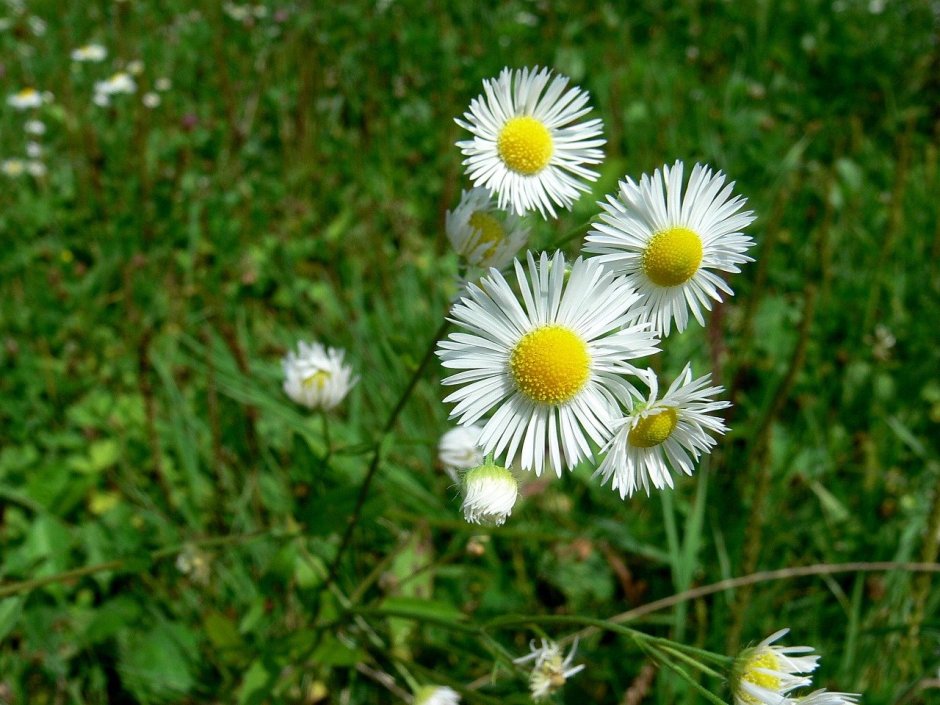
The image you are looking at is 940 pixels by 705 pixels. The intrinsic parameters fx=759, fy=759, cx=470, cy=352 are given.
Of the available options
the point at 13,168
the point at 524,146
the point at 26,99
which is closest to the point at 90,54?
the point at 26,99

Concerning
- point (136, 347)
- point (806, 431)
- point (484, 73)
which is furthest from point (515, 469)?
point (484, 73)

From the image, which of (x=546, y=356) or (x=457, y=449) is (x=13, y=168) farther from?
(x=546, y=356)

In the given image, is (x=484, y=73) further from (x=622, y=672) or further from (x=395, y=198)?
(x=622, y=672)

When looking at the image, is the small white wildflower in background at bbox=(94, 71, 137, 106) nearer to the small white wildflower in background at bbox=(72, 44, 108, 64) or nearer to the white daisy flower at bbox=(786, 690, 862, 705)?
the small white wildflower in background at bbox=(72, 44, 108, 64)

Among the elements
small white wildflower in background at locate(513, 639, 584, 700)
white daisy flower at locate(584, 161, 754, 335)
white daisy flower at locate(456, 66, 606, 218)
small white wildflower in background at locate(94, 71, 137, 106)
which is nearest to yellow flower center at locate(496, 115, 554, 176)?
white daisy flower at locate(456, 66, 606, 218)

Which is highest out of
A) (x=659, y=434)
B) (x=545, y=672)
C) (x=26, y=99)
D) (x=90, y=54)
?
(x=90, y=54)

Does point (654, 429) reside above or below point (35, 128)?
below
